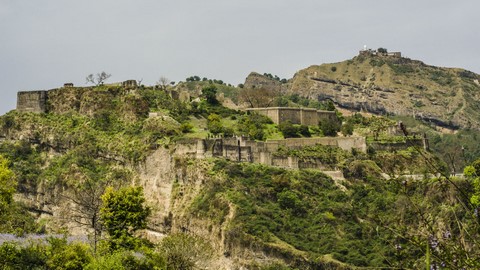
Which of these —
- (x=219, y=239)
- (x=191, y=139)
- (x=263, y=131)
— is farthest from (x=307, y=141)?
(x=219, y=239)

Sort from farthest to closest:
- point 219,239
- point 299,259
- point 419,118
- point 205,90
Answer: point 419,118 → point 205,90 → point 219,239 → point 299,259

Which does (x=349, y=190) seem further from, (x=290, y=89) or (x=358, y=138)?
(x=290, y=89)

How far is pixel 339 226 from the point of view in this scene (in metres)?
50.5

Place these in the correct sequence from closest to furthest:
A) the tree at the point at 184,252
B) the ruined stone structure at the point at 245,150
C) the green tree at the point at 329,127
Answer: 1. the tree at the point at 184,252
2. the ruined stone structure at the point at 245,150
3. the green tree at the point at 329,127

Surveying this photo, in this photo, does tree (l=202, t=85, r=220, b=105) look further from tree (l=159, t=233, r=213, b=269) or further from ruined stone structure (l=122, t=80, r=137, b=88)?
tree (l=159, t=233, r=213, b=269)

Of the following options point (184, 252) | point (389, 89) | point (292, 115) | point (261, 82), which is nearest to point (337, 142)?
point (292, 115)

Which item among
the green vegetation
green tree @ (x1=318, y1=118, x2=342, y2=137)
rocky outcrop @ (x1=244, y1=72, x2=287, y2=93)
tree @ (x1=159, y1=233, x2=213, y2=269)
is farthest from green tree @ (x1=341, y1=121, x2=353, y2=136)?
rocky outcrop @ (x1=244, y1=72, x2=287, y2=93)

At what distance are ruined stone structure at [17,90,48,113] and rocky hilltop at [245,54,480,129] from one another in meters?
64.4

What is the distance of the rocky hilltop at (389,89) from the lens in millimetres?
127375

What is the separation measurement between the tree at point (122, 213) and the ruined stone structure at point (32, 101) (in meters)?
26.3

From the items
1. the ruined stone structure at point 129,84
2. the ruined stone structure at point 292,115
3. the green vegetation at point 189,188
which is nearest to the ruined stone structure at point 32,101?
the green vegetation at point 189,188

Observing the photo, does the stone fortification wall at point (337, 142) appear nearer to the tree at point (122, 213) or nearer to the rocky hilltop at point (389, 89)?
the tree at point (122, 213)

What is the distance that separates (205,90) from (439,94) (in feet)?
230

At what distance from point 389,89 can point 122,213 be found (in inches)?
3584
